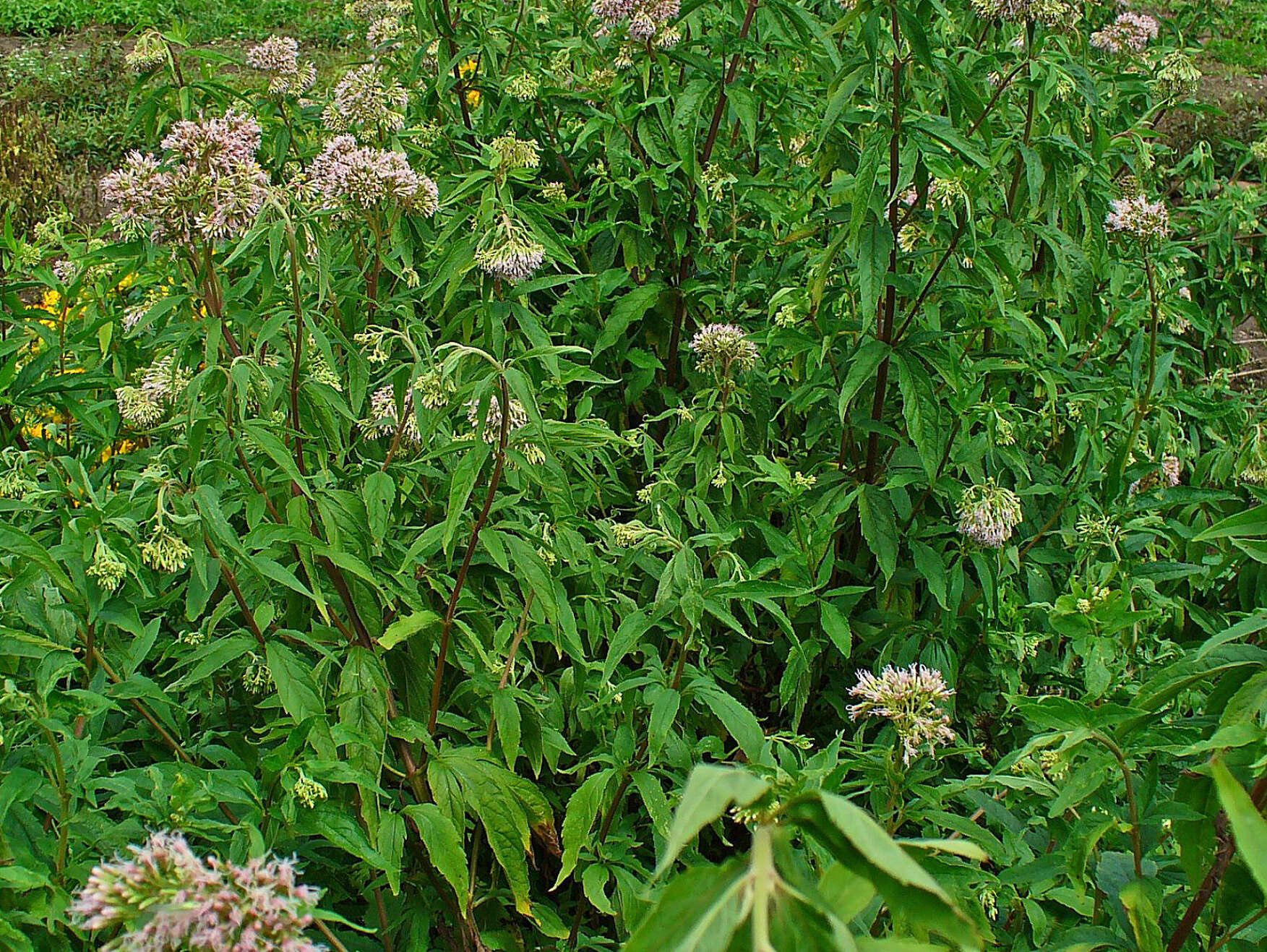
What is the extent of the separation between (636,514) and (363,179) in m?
1.05

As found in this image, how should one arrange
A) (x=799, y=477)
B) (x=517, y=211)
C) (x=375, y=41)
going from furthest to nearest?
(x=375, y=41) → (x=799, y=477) → (x=517, y=211)

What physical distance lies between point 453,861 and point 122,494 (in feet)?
2.47

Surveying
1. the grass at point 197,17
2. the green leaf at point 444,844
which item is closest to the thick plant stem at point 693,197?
the green leaf at point 444,844

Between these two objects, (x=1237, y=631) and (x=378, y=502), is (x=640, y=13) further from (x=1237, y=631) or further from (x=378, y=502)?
(x=1237, y=631)

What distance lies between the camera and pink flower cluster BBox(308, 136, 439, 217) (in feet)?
7.01

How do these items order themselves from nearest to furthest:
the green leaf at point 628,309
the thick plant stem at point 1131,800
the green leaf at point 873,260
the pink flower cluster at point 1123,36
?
the thick plant stem at point 1131,800
the green leaf at point 873,260
the green leaf at point 628,309
the pink flower cluster at point 1123,36

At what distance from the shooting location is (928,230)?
8.80 feet

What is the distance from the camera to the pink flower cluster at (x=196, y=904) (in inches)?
35.6

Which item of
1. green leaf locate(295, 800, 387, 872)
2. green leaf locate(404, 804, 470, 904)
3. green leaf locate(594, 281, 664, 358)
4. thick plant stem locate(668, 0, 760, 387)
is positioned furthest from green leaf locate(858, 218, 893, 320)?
green leaf locate(295, 800, 387, 872)

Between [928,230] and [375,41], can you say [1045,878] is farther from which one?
[375,41]

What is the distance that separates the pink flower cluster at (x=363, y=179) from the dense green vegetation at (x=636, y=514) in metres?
0.01

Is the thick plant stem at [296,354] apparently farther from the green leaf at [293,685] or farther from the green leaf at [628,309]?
the green leaf at [628,309]

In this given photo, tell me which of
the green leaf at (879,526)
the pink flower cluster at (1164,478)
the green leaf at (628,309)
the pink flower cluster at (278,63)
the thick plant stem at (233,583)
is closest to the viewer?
the thick plant stem at (233,583)

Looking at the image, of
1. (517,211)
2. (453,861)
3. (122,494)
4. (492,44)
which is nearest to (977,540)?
(517,211)
